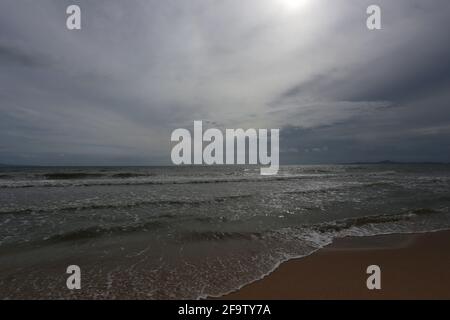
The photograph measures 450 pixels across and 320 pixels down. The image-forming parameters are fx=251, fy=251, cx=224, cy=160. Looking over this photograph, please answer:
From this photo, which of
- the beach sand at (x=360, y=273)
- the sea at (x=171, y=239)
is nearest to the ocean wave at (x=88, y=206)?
the sea at (x=171, y=239)

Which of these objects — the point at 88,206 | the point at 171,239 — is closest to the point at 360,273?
the point at 171,239

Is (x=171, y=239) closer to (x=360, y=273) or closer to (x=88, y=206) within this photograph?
(x=360, y=273)

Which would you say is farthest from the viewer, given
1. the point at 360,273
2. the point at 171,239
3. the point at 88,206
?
the point at 88,206

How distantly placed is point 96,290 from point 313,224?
6830 millimetres

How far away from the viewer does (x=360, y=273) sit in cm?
491

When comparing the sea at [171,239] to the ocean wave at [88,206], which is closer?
the sea at [171,239]

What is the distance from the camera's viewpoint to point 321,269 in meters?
5.16

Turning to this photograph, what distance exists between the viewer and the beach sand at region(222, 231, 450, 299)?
419 centimetres

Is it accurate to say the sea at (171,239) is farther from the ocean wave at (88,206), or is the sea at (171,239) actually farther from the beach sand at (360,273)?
the beach sand at (360,273)

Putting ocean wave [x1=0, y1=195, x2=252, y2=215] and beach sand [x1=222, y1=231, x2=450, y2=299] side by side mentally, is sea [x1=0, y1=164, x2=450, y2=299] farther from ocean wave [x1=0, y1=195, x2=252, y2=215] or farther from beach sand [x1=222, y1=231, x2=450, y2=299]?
beach sand [x1=222, y1=231, x2=450, y2=299]

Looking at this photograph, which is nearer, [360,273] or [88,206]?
[360,273]

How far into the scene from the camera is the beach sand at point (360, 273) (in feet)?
13.7

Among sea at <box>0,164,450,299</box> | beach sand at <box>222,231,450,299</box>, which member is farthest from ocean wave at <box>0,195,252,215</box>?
beach sand at <box>222,231,450,299</box>
